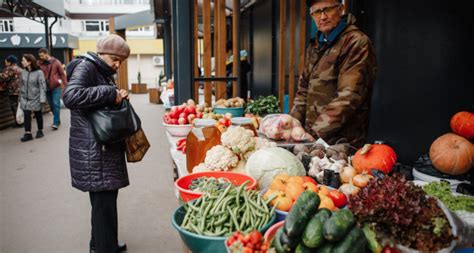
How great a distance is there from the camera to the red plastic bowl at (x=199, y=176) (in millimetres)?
1949

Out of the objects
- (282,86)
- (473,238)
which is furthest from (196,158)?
(282,86)

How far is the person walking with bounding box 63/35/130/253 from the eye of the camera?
9.92ft

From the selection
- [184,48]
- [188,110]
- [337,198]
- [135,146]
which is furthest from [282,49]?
[337,198]

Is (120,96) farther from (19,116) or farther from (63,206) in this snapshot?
(19,116)

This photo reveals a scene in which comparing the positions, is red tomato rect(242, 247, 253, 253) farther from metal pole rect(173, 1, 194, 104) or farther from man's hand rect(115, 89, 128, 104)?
metal pole rect(173, 1, 194, 104)

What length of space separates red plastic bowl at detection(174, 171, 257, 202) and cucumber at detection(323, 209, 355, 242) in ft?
2.26

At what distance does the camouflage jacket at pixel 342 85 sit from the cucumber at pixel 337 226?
1644 mm

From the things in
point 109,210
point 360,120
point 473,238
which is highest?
point 360,120

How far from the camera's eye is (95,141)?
10.2 feet

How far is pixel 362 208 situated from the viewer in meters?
1.45

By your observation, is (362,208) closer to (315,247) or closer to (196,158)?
(315,247)

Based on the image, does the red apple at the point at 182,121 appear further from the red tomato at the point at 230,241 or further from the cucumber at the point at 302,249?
the cucumber at the point at 302,249

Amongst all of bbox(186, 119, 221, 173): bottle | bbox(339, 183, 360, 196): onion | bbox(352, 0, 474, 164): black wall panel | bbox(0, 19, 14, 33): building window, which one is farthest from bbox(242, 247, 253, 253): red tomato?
bbox(0, 19, 14, 33): building window

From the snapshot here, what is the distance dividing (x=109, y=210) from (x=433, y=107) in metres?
3.85
